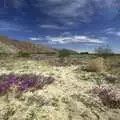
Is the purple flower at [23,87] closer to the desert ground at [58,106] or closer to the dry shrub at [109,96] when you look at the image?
the desert ground at [58,106]

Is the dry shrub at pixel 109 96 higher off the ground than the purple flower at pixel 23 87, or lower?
lower

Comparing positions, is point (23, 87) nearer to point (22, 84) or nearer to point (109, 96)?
point (22, 84)

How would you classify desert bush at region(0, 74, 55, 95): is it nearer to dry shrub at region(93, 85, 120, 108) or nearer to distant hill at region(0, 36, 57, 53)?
dry shrub at region(93, 85, 120, 108)

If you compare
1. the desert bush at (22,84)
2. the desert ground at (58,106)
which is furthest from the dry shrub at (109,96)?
the desert bush at (22,84)

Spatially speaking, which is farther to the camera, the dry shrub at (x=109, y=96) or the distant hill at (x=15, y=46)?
the distant hill at (x=15, y=46)

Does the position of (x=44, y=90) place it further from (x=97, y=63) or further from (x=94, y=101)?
(x=97, y=63)

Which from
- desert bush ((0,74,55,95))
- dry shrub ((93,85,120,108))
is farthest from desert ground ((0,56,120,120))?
desert bush ((0,74,55,95))

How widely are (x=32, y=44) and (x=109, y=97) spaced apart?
13685 centimetres

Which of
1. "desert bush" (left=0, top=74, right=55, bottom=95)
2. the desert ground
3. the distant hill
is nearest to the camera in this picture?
the desert ground

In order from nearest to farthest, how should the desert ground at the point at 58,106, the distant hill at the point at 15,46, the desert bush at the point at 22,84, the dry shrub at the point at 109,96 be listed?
the desert ground at the point at 58,106 → the dry shrub at the point at 109,96 → the desert bush at the point at 22,84 → the distant hill at the point at 15,46

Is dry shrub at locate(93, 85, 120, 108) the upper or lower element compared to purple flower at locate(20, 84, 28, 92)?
lower

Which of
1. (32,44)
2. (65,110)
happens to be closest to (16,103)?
(65,110)

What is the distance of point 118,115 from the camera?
269 inches

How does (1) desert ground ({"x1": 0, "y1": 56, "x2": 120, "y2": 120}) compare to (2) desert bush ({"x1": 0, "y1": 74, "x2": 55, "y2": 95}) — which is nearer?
(1) desert ground ({"x1": 0, "y1": 56, "x2": 120, "y2": 120})
